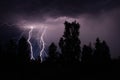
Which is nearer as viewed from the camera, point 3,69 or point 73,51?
point 3,69

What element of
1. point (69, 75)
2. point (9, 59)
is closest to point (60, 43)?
point (9, 59)

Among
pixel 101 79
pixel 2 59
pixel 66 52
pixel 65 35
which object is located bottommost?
pixel 101 79

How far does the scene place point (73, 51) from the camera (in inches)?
1613

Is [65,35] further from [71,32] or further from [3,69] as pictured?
Result: [3,69]

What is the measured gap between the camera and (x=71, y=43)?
4244 cm

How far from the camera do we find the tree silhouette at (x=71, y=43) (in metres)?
40.4

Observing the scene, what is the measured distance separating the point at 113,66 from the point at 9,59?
33.9ft

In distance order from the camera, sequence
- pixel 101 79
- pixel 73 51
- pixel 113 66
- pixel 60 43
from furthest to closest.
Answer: pixel 60 43 → pixel 73 51 → pixel 113 66 → pixel 101 79

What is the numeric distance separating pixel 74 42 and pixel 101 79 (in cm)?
2791

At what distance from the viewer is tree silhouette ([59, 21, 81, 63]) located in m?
40.4

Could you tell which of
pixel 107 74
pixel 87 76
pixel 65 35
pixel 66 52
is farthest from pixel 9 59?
pixel 65 35

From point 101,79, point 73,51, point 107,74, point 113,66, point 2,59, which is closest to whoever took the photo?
point 101,79

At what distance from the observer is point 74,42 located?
42531 millimetres

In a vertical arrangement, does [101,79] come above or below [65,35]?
below
